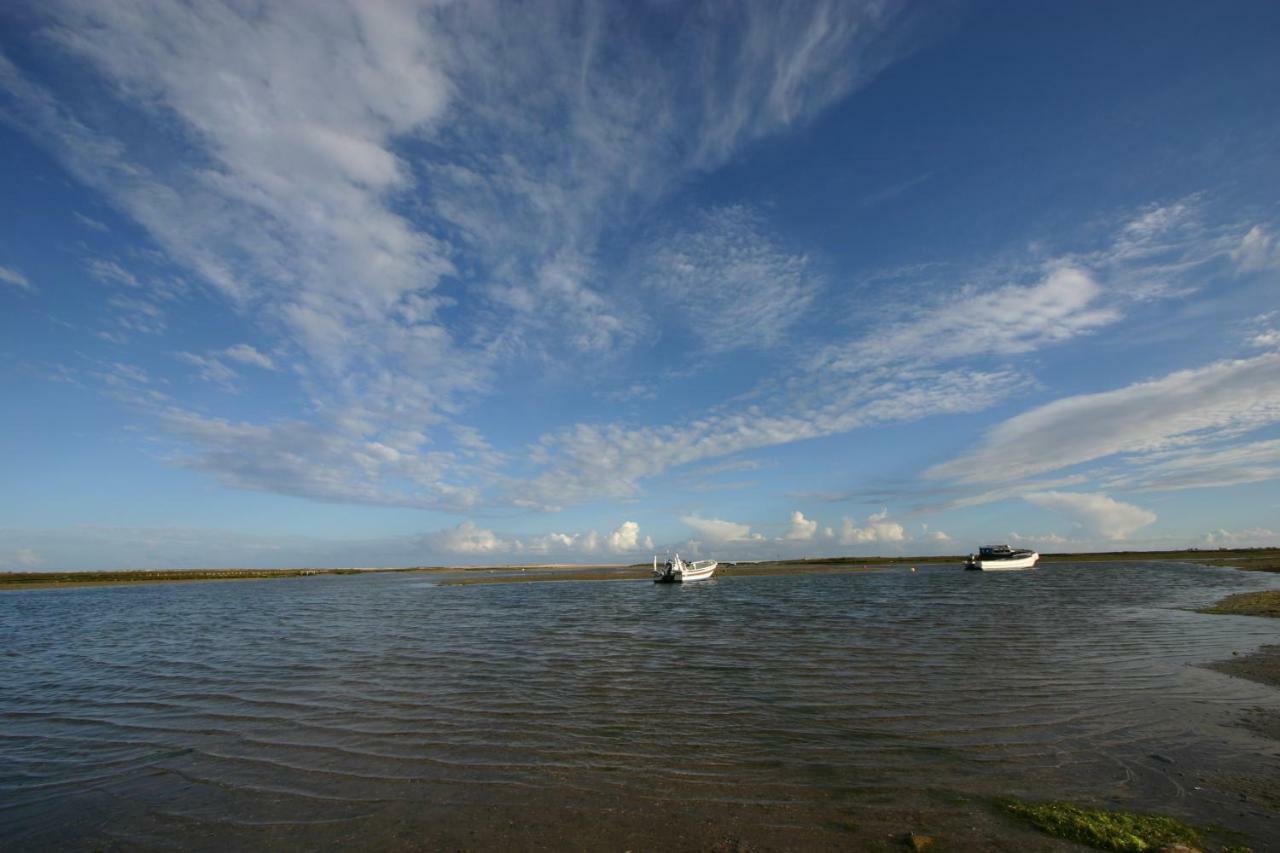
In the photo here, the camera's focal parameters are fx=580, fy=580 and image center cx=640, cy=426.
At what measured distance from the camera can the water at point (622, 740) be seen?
29.0 ft

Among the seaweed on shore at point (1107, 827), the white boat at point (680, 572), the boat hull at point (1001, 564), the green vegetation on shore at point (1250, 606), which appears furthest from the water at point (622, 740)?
the boat hull at point (1001, 564)

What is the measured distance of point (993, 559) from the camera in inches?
4434

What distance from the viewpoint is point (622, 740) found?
12.9 m

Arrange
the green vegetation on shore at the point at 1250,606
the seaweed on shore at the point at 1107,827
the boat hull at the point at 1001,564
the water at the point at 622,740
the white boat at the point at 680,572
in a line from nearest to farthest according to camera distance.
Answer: the seaweed on shore at the point at 1107,827 → the water at the point at 622,740 → the green vegetation on shore at the point at 1250,606 → the white boat at the point at 680,572 → the boat hull at the point at 1001,564

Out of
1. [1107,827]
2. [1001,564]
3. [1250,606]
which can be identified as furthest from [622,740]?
[1001,564]

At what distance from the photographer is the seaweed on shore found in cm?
766

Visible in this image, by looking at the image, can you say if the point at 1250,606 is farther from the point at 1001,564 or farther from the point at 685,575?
the point at 1001,564

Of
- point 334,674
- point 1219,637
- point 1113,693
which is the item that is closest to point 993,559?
point 1219,637

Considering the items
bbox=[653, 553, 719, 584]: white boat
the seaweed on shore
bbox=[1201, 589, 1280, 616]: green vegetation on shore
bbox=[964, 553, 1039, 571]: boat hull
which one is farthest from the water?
bbox=[964, 553, 1039, 571]: boat hull

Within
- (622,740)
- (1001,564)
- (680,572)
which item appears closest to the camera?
(622,740)

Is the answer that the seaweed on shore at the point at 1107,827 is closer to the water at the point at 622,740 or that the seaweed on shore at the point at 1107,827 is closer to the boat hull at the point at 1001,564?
the water at the point at 622,740

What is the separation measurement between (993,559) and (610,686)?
118m

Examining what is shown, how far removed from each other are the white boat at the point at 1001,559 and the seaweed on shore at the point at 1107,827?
119 m

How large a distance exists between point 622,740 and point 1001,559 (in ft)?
406
